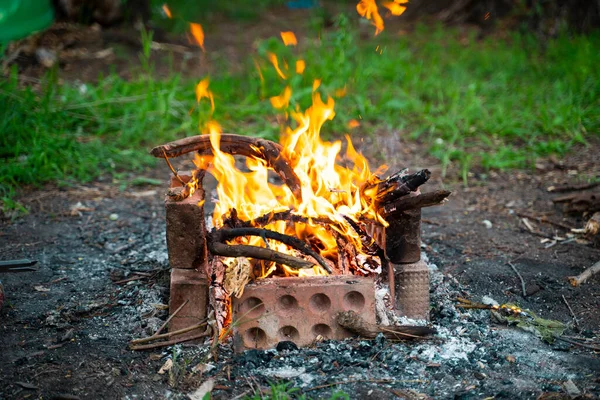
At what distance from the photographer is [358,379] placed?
2.79 metres

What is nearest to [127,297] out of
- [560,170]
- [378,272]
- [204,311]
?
[204,311]

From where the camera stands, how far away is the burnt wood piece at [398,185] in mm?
3026

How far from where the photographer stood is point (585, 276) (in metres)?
3.74

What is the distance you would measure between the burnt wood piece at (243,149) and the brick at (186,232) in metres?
0.23

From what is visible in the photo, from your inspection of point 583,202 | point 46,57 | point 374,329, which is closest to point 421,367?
→ point 374,329

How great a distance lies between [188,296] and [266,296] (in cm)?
37

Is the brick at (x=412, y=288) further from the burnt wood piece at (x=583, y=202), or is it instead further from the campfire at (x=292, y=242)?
the burnt wood piece at (x=583, y=202)

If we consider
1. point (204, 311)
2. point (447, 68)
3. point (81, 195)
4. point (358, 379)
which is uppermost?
point (447, 68)

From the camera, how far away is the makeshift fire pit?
299 centimetres

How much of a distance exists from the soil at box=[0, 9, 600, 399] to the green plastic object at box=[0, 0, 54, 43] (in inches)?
102

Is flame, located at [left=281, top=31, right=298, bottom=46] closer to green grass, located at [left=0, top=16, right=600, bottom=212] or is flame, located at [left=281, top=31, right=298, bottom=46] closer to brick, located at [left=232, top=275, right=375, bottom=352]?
green grass, located at [left=0, top=16, right=600, bottom=212]

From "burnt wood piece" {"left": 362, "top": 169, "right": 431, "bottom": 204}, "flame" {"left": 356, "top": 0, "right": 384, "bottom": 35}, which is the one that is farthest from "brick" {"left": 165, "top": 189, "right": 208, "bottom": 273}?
"flame" {"left": 356, "top": 0, "right": 384, "bottom": 35}

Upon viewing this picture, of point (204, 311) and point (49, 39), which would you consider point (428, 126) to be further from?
point (49, 39)

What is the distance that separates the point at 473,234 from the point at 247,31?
588 cm
